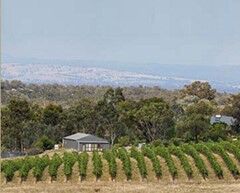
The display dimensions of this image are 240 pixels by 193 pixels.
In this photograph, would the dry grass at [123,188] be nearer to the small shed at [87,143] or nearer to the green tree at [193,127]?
the green tree at [193,127]

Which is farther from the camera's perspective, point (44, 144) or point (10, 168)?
point (44, 144)

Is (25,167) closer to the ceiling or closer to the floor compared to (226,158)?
closer to the floor

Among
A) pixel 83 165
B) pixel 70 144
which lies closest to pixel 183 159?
pixel 83 165

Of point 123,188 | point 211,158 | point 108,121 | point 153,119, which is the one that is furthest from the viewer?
point 108,121

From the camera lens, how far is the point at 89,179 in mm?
27312

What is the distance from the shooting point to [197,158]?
29.1 metres

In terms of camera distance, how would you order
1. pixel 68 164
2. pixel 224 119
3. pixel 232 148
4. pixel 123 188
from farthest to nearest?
pixel 224 119, pixel 232 148, pixel 68 164, pixel 123 188

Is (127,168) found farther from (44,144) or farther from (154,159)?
(44,144)

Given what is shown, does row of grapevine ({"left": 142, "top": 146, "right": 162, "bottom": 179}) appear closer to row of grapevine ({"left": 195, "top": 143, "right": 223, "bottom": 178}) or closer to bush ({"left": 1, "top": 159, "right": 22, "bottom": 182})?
row of grapevine ({"left": 195, "top": 143, "right": 223, "bottom": 178})

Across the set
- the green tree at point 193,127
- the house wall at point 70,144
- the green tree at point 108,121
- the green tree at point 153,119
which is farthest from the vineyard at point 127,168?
the green tree at point 108,121

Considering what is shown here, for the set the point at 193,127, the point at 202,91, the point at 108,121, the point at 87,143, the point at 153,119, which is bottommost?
the point at 87,143

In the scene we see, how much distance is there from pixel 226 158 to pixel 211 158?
805mm

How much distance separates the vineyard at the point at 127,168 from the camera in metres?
27.5

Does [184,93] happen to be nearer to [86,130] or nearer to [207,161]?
[86,130]
